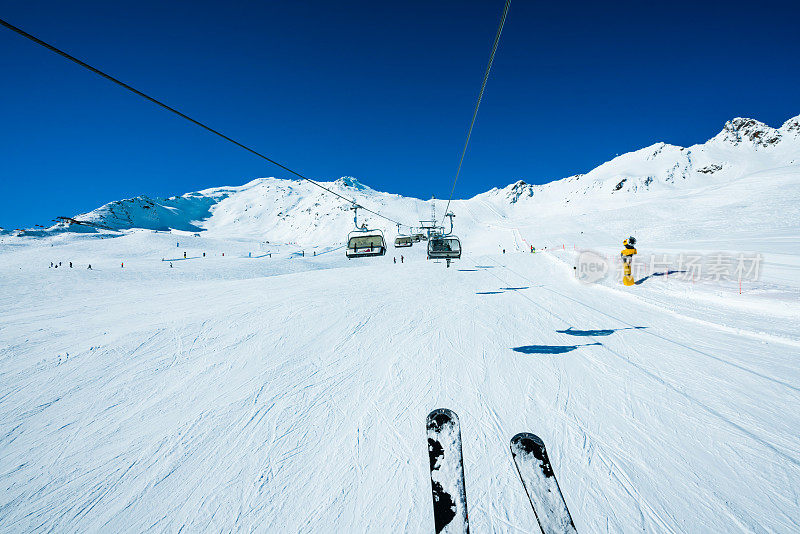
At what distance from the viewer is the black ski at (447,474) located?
2133 mm

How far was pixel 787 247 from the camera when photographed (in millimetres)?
18641

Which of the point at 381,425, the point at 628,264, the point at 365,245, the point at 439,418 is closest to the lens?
the point at 439,418

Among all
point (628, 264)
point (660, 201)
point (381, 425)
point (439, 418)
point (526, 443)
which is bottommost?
point (381, 425)

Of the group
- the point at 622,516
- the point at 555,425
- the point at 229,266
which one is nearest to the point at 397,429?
the point at 555,425

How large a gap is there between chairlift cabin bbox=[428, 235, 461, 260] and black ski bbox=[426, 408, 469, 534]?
1407cm

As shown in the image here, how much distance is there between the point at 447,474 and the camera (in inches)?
91.6

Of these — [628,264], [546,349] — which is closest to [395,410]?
[546,349]

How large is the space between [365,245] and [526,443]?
14.3 meters

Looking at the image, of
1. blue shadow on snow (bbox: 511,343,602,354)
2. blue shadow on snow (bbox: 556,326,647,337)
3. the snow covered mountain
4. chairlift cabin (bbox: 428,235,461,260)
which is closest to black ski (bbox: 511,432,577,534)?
blue shadow on snow (bbox: 511,343,602,354)

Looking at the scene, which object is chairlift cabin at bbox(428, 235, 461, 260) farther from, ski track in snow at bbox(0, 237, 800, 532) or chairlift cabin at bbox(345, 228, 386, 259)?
ski track in snow at bbox(0, 237, 800, 532)

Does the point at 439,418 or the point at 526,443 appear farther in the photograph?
the point at 439,418

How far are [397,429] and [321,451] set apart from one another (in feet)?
2.87

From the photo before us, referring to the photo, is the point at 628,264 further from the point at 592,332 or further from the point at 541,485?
the point at 541,485

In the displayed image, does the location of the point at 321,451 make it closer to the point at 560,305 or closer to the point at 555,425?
the point at 555,425
